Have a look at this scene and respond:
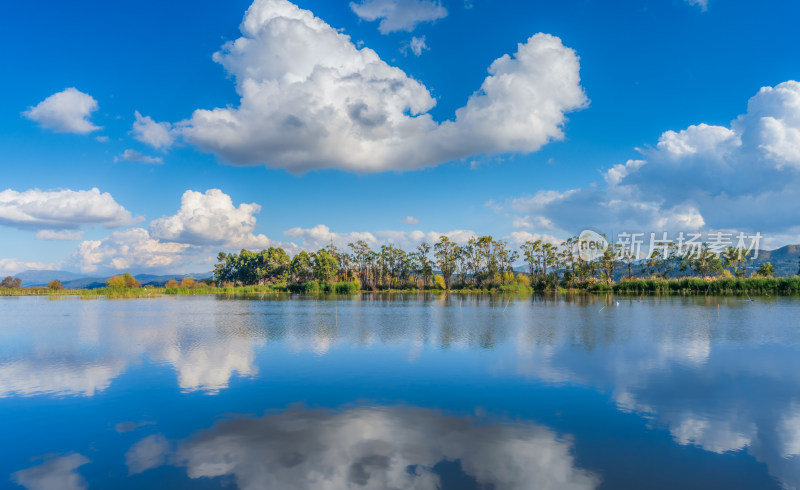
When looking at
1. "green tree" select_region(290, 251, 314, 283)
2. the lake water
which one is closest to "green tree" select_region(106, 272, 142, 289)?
"green tree" select_region(290, 251, 314, 283)

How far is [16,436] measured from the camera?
33.7ft

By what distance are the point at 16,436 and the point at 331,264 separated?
10915 centimetres

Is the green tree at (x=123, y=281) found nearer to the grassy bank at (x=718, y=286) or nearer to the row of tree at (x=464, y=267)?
the row of tree at (x=464, y=267)

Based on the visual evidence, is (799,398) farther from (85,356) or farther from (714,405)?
(85,356)

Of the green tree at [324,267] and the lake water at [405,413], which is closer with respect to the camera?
the lake water at [405,413]

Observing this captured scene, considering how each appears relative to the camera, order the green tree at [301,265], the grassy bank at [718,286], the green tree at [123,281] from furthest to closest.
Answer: the green tree at [301,265], the green tree at [123,281], the grassy bank at [718,286]

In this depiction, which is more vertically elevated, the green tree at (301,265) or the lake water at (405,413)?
the green tree at (301,265)

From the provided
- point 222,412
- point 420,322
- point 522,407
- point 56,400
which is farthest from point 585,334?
point 56,400

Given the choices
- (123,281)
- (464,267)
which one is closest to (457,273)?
(464,267)

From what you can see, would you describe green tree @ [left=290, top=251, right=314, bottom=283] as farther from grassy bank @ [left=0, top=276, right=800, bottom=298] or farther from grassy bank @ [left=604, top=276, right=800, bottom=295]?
grassy bank @ [left=604, top=276, right=800, bottom=295]

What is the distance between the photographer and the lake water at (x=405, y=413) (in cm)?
805

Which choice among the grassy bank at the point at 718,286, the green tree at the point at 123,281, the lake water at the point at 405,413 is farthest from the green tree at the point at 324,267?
the lake water at the point at 405,413

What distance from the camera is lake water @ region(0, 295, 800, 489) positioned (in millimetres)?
8055

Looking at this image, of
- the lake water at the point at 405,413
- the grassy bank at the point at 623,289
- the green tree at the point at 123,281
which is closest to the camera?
the lake water at the point at 405,413
